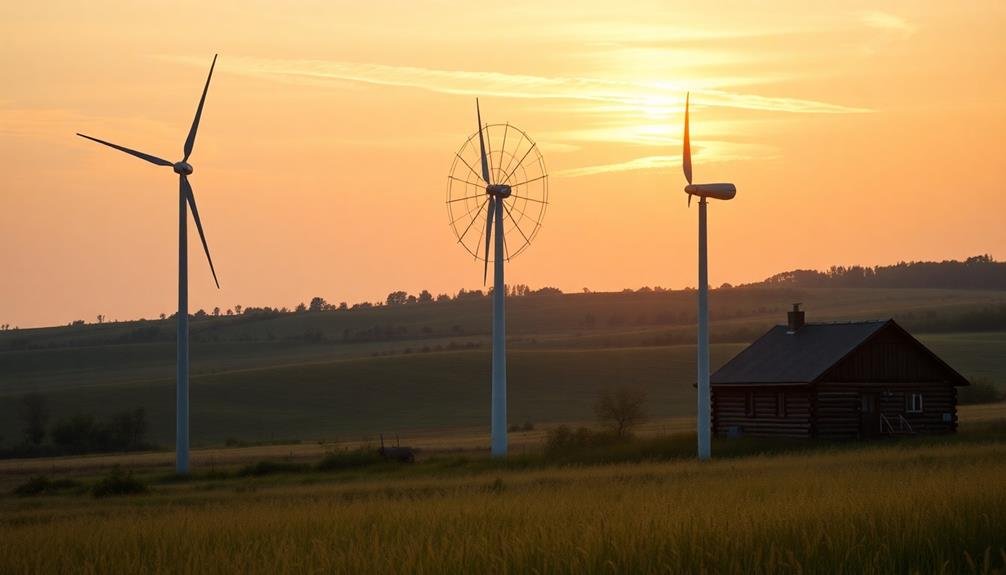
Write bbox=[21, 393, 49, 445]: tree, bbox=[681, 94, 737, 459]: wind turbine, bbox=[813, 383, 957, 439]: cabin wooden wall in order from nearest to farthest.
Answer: bbox=[681, 94, 737, 459]: wind turbine → bbox=[813, 383, 957, 439]: cabin wooden wall → bbox=[21, 393, 49, 445]: tree

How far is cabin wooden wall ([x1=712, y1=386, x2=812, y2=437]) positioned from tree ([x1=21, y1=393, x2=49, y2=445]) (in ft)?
195

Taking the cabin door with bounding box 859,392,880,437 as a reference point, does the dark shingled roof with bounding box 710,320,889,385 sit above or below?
above

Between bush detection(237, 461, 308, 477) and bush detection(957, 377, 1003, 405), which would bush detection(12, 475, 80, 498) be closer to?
bush detection(237, 461, 308, 477)

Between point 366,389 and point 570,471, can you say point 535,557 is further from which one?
point 366,389

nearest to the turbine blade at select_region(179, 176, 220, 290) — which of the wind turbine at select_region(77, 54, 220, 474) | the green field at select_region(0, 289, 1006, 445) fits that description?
the wind turbine at select_region(77, 54, 220, 474)

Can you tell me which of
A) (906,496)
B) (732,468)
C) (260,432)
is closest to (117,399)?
(260,432)

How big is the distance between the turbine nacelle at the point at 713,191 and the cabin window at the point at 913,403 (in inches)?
544

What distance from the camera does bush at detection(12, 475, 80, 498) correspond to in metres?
46.0

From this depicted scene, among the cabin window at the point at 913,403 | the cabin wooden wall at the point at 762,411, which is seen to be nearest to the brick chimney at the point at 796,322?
the cabin wooden wall at the point at 762,411

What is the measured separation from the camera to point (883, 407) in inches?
2368

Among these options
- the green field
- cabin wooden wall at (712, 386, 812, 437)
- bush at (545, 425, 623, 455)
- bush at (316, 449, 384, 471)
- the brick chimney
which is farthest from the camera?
the green field

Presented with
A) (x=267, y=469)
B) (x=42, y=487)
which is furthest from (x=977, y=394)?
(x=42, y=487)

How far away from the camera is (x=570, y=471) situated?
44.3 meters

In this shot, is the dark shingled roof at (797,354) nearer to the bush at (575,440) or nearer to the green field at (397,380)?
the bush at (575,440)
